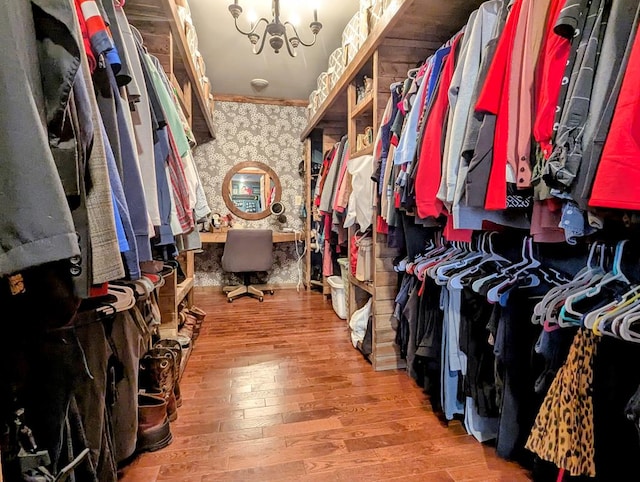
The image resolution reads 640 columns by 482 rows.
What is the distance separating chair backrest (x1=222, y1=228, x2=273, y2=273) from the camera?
12.5 feet

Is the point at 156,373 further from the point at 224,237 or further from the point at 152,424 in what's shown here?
the point at 224,237

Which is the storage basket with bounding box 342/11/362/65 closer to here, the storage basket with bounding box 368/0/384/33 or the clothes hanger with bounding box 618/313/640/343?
the storage basket with bounding box 368/0/384/33

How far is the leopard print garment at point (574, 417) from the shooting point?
901 millimetres

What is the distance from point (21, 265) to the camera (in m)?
0.48

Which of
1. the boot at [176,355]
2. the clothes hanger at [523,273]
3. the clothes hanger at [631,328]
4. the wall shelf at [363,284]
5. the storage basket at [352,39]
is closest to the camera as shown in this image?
the clothes hanger at [631,328]

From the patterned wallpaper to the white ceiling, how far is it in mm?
252

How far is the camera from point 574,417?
916 mm

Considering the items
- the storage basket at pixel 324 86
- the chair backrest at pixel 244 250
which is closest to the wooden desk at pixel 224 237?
the chair backrest at pixel 244 250

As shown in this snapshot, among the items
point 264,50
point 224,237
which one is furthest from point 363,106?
point 224,237

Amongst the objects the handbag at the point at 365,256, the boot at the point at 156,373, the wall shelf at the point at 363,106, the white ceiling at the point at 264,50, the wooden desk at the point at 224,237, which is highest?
the white ceiling at the point at 264,50

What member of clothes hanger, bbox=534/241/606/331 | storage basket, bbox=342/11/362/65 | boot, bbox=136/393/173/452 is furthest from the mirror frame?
clothes hanger, bbox=534/241/606/331

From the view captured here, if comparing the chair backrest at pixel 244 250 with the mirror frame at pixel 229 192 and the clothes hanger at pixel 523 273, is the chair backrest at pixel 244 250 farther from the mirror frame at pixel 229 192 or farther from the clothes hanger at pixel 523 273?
the clothes hanger at pixel 523 273

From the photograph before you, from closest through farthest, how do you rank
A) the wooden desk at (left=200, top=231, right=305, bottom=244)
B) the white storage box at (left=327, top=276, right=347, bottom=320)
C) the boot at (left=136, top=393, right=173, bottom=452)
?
the boot at (left=136, top=393, right=173, bottom=452)
the white storage box at (left=327, top=276, right=347, bottom=320)
the wooden desk at (left=200, top=231, right=305, bottom=244)

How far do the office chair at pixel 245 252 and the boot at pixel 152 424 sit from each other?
2.43 m
